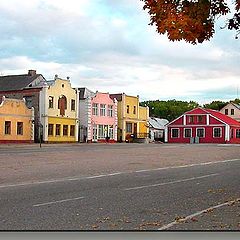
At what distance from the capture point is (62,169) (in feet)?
68.2

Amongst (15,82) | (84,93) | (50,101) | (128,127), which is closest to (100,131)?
(84,93)

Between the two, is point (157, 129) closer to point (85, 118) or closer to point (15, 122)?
point (85, 118)

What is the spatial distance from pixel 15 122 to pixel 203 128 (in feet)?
67.4

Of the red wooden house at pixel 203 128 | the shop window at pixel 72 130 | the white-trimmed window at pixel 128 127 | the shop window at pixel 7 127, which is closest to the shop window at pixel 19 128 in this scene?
the shop window at pixel 7 127

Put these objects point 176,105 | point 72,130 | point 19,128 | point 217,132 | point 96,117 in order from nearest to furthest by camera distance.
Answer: point 176,105
point 19,128
point 72,130
point 217,132
point 96,117

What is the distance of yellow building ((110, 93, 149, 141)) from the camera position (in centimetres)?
6375

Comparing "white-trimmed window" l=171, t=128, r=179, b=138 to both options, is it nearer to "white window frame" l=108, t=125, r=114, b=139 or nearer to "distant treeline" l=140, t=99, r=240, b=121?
"white window frame" l=108, t=125, r=114, b=139

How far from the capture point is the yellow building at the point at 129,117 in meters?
63.8

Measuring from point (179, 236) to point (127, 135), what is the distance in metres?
56.0

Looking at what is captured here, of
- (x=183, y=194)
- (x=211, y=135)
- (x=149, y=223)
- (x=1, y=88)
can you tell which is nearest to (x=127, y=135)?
(x=211, y=135)

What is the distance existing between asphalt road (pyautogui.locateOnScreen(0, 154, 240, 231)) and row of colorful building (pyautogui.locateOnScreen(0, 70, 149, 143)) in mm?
32702

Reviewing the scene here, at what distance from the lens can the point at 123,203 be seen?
11.6m

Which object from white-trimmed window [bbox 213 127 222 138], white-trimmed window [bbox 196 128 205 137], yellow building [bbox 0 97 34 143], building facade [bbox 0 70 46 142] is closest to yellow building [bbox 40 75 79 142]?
building facade [bbox 0 70 46 142]

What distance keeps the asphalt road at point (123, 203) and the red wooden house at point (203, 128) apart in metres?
35.8
